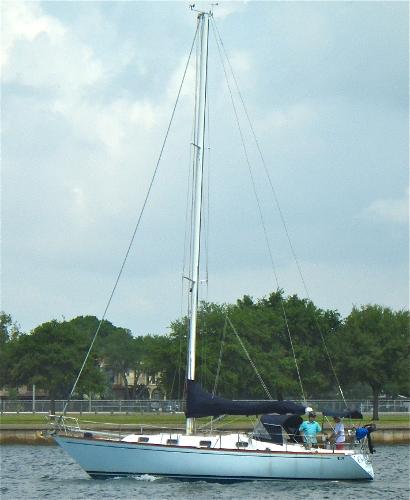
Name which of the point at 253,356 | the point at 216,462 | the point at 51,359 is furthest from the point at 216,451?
the point at 253,356

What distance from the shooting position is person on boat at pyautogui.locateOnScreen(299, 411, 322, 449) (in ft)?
181

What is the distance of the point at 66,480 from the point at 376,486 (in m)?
14.1

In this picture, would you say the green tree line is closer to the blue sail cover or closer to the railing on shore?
the railing on shore

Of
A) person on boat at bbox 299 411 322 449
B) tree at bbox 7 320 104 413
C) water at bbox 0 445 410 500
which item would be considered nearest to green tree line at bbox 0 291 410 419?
tree at bbox 7 320 104 413

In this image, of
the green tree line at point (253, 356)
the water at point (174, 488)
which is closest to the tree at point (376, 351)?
the green tree line at point (253, 356)

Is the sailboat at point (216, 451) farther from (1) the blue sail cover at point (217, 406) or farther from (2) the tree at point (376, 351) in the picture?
(2) the tree at point (376, 351)

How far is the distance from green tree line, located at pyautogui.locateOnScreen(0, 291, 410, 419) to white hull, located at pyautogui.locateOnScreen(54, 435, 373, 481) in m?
48.5

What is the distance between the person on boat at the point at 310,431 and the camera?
55250 millimetres

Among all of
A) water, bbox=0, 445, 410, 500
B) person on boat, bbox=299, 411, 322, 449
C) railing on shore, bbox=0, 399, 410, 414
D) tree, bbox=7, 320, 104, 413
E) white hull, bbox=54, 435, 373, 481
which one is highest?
tree, bbox=7, 320, 104, 413

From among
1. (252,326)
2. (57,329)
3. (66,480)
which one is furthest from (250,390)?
(66,480)

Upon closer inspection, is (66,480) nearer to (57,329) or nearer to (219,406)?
(219,406)

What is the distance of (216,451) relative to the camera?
177ft

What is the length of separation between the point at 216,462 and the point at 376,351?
61.1 metres

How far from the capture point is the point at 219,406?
55406 mm
